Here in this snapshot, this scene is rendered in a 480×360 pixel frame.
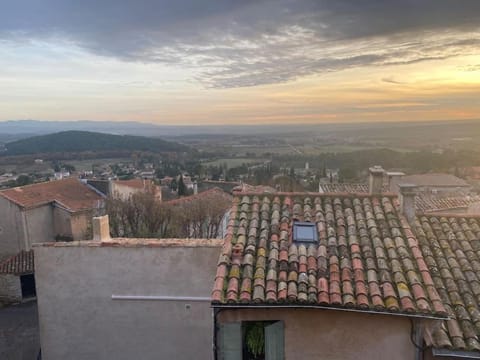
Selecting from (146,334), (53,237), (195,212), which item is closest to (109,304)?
(146,334)

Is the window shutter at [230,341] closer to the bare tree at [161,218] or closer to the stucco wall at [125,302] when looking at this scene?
the stucco wall at [125,302]

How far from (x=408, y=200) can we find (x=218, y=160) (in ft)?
307

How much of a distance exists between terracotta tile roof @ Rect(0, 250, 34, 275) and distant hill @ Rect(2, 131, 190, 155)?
94229 mm

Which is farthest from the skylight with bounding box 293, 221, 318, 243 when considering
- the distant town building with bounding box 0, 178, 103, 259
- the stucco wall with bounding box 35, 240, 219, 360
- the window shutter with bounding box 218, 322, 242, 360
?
the distant town building with bounding box 0, 178, 103, 259

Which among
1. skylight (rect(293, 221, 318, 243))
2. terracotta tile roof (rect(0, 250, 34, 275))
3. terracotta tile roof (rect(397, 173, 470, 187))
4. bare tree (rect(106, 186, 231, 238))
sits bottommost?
terracotta tile roof (rect(0, 250, 34, 275))

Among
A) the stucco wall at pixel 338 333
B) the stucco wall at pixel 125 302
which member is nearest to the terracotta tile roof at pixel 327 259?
the stucco wall at pixel 338 333

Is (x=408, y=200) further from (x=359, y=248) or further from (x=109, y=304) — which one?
(x=109, y=304)

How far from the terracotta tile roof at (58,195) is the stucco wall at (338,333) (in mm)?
23044

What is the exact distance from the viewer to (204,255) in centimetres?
1084

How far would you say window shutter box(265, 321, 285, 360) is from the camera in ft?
20.1

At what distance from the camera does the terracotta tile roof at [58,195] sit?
1018 inches

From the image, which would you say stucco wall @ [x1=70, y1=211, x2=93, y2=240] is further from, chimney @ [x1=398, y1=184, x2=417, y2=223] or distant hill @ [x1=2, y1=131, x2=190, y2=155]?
distant hill @ [x1=2, y1=131, x2=190, y2=155]

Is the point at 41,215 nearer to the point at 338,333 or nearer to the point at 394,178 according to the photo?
the point at 394,178

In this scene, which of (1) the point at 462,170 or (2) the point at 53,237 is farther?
(1) the point at 462,170
